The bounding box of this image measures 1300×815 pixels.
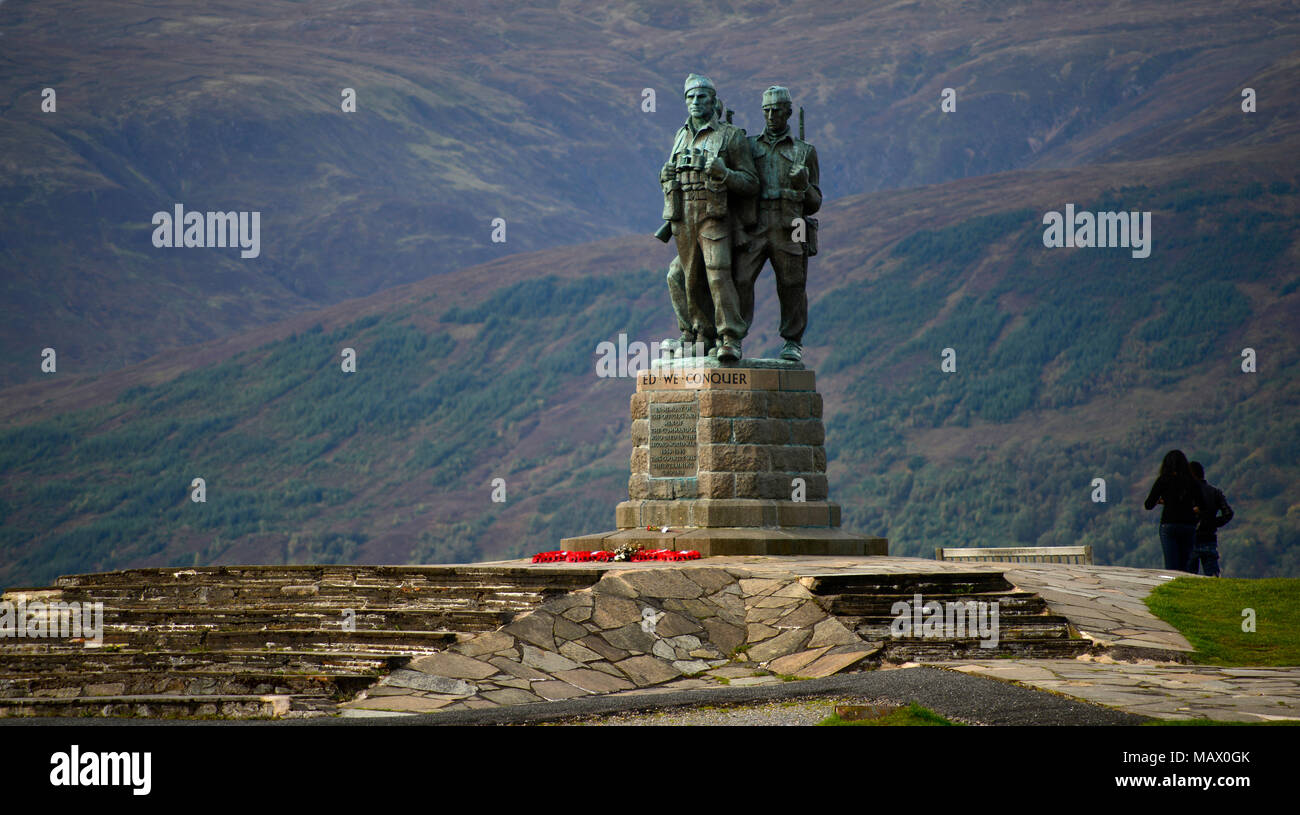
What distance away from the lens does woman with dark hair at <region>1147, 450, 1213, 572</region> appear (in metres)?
18.8

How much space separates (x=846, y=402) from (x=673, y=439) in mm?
76549

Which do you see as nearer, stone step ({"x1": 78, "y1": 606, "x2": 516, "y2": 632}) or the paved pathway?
the paved pathway

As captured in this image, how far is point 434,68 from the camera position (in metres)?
171

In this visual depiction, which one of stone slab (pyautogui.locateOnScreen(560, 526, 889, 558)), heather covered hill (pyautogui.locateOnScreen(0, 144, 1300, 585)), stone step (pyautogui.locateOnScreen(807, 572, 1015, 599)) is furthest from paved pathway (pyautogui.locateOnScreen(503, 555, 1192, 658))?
heather covered hill (pyautogui.locateOnScreen(0, 144, 1300, 585))

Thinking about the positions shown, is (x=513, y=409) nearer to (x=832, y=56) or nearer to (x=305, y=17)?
(x=832, y=56)

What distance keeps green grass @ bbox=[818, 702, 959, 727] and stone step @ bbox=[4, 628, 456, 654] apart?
14.7 ft

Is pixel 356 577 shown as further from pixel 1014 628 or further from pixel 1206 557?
pixel 1206 557

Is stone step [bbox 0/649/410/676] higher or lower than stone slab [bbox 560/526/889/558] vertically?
lower

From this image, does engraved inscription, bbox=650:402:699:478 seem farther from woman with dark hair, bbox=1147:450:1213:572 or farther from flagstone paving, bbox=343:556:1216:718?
woman with dark hair, bbox=1147:450:1213:572

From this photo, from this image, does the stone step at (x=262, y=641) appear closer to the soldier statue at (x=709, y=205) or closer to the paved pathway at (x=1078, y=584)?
the paved pathway at (x=1078, y=584)

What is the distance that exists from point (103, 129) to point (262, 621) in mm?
143533

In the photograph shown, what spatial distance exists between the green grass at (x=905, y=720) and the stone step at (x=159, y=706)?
422 centimetres

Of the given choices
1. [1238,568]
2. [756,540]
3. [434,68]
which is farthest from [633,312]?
[756,540]

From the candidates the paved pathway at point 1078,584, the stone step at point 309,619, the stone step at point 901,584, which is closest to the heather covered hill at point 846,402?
the paved pathway at point 1078,584
